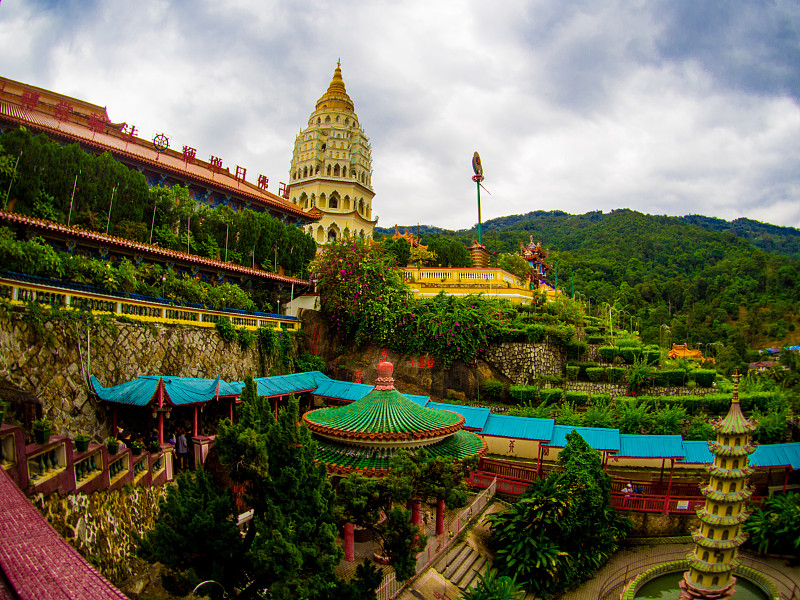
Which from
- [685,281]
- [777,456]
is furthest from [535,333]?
[685,281]

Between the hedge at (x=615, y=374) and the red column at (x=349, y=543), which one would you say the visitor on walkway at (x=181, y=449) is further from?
the hedge at (x=615, y=374)

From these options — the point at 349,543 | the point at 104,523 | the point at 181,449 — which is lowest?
the point at 349,543

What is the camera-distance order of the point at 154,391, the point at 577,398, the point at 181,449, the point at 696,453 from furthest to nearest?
1. the point at 577,398
2. the point at 696,453
3. the point at 181,449
4. the point at 154,391

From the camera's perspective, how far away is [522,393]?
81.6 ft

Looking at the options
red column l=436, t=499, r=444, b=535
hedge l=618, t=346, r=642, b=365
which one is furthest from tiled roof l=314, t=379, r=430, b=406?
hedge l=618, t=346, r=642, b=365

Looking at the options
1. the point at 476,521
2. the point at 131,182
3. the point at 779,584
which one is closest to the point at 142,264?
the point at 131,182

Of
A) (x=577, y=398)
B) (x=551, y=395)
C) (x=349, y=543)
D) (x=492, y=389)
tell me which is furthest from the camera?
(x=492, y=389)

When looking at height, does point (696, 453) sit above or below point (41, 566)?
below

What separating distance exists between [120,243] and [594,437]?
1908 cm

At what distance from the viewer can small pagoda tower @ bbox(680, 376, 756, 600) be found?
11938 mm

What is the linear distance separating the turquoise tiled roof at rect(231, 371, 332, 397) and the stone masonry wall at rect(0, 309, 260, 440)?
2415mm

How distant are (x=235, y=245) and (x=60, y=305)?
14.0 meters

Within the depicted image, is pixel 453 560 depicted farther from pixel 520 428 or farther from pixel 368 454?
pixel 520 428

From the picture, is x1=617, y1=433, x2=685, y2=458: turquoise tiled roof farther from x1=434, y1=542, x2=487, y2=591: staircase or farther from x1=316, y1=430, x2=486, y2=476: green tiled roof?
x1=316, y1=430, x2=486, y2=476: green tiled roof
